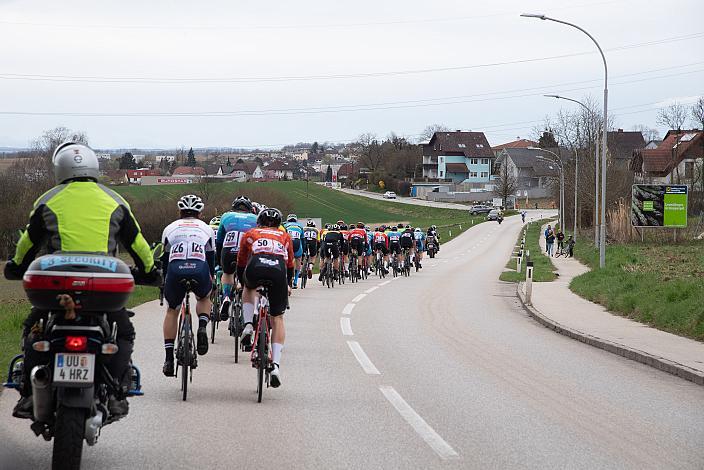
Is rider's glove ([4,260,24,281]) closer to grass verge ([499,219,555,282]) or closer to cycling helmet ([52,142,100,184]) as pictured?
cycling helmet ([52,142,100,184])

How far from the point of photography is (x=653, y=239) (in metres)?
51.4

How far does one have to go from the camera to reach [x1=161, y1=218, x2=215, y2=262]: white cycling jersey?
9180 mm

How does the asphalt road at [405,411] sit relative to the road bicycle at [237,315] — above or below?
below

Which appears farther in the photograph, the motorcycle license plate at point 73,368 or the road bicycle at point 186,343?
the road bicycle at point 186,343

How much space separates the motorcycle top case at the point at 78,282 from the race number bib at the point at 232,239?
20.9ft

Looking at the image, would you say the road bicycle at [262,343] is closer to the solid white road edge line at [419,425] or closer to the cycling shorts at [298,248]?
the solid white road edge line at [419,425]

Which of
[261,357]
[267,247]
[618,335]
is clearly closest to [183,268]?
[267,247]

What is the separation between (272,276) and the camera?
8.87 m


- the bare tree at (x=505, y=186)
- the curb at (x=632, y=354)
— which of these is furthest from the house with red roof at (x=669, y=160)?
the curb at (x=632, y=354)

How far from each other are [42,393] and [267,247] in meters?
3.64

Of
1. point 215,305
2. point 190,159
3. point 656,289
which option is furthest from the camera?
point 190,159

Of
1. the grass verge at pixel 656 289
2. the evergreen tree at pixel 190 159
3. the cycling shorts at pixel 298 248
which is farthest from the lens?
the evergreen tree at pixel 190 159

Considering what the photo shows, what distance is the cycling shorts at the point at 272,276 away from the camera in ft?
29.0

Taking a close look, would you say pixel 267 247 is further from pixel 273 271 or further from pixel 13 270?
pixel 13 270
